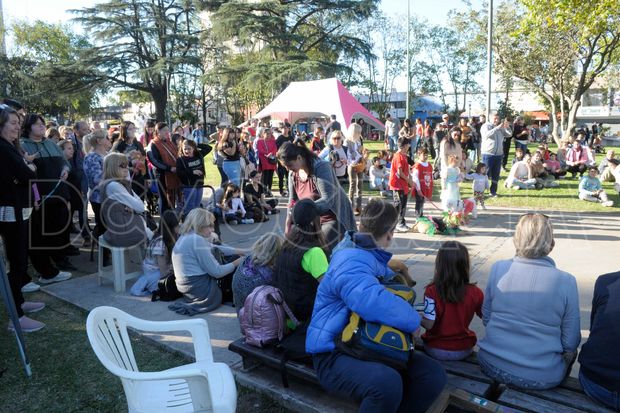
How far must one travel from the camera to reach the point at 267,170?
12141 mm

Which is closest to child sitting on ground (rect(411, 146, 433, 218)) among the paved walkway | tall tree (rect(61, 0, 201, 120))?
the paved walkway

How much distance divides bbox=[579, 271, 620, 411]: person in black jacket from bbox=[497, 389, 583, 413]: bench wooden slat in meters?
0.16

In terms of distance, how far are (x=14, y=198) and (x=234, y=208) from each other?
5.25 metres

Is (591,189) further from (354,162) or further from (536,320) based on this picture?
(536,320)

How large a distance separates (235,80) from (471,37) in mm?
15778

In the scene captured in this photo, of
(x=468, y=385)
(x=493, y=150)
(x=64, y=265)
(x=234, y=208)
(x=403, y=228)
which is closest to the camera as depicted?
(x=468, y=385)

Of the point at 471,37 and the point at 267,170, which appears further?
the point at 471,37

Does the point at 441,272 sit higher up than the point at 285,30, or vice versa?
the point at 285,30

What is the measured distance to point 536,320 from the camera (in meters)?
2.75

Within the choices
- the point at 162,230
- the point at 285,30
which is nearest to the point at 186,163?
the point at 162,230

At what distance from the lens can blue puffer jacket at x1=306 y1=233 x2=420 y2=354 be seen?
7.81 feet

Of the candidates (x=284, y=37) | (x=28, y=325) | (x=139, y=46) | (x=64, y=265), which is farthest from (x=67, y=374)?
(x=139, y=46)

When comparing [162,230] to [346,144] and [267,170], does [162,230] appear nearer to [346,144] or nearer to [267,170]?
[346,144]

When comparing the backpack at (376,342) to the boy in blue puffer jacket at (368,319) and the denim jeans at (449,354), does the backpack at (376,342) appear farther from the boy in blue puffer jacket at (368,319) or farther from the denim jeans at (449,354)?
the denim jeans at (449,354)
